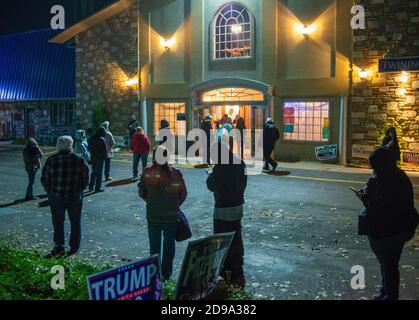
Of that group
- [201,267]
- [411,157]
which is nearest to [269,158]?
[411,157]

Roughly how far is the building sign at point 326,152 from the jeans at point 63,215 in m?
12.6

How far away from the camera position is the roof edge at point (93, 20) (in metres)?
23.2

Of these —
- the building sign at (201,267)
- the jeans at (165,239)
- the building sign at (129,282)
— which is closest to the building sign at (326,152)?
the jeans at (165,239)

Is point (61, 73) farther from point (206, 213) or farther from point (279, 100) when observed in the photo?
point (206, 213)

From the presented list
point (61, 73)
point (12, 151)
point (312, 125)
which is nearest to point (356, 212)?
point (312, 125)

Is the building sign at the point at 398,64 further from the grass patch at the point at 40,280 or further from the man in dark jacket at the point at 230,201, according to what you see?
the grass patch at the point at 40,280

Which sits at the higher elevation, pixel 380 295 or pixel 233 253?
pixel 233 253

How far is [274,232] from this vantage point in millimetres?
9383

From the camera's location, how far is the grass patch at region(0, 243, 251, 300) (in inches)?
230

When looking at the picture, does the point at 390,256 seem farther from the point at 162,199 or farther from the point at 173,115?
the point at 173,115

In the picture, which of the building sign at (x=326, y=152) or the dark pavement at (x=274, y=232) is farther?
the building sign at (x=326, y=152)

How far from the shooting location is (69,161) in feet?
26.8

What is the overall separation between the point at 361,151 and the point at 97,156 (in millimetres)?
9689
